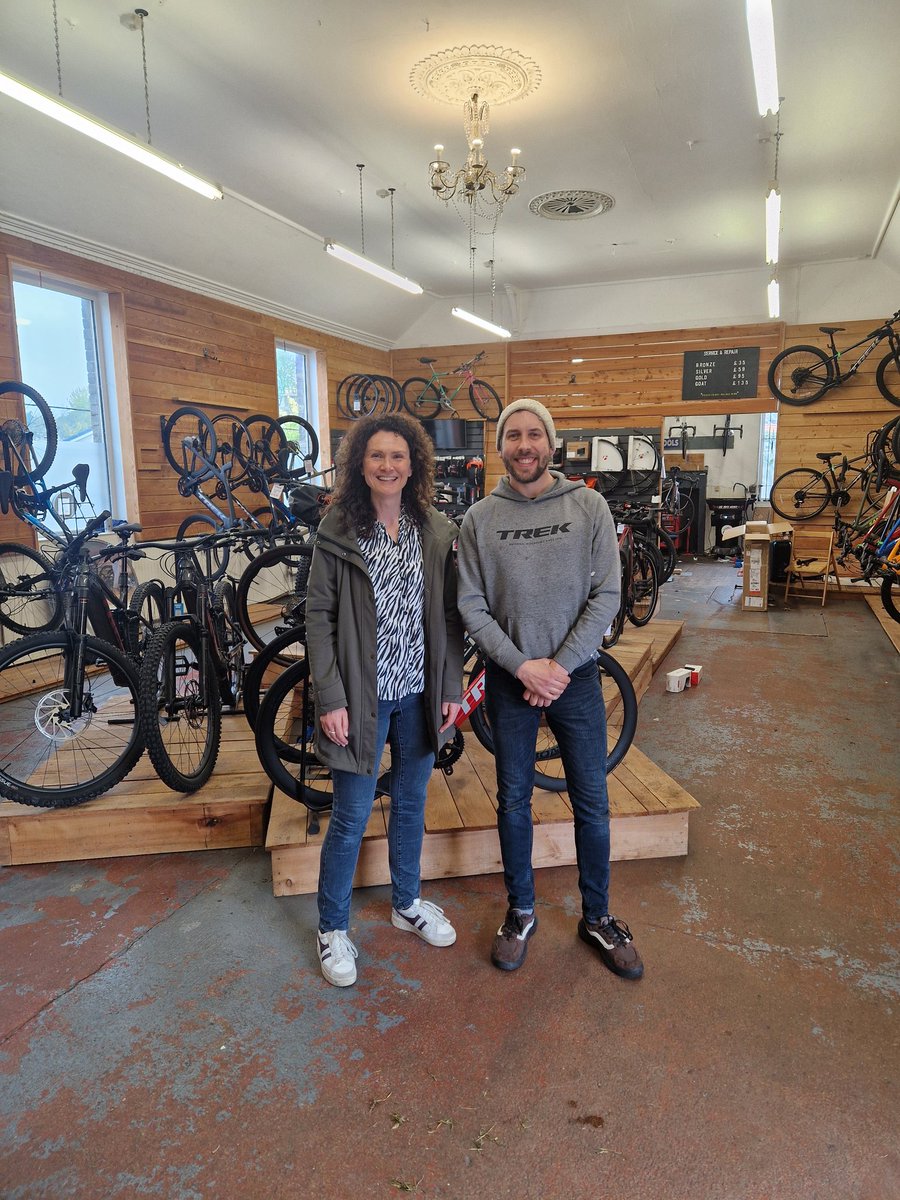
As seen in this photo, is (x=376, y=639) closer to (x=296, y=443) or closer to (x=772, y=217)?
(x=772, y=217)

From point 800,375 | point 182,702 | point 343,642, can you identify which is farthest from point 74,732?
point 800,375

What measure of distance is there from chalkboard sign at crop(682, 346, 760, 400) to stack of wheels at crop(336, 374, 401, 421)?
4559 millimetres

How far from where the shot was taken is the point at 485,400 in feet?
37.9

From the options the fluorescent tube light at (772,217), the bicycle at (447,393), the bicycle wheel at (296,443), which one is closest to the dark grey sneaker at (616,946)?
the bicycle wheel at (296,443)

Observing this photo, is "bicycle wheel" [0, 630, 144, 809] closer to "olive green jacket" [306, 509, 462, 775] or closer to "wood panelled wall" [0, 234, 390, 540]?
"olive green jacket" [306, 509, 462, 775]

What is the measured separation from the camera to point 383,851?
2.58m

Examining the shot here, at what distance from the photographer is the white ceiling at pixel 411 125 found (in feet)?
14.1

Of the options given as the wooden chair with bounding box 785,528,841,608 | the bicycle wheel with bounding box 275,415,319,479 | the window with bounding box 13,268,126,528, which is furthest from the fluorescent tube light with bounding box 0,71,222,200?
the wooden chair with bounding box 785,528,841,608

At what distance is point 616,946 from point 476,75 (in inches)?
216

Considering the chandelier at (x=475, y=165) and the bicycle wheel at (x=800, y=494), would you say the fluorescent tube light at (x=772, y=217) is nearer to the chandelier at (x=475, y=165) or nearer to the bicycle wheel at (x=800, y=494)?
the chandelier at (x=475, y=165)

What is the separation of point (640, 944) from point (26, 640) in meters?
Result: 2.48

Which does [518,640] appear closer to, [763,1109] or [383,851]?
Result: [383,851]

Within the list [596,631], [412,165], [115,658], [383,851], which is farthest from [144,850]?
[412,165]

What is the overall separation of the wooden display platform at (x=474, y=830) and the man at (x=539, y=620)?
504mm
